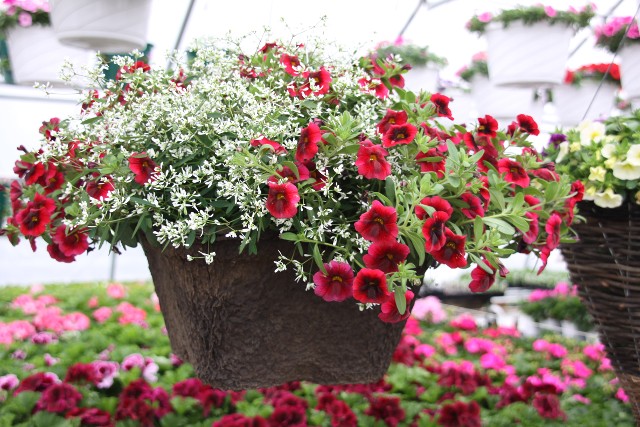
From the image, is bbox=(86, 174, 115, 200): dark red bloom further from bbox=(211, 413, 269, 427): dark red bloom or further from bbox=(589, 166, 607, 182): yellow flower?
bbox=(589, 166, 607, 182): yellow flower

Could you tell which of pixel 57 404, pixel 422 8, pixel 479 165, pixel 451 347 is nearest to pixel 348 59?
pixel 479 165

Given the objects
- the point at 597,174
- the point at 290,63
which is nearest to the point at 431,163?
the point at 290,63

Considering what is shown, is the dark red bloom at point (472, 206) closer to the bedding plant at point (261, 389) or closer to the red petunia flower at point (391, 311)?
the red petunia flower at point (391, 311)

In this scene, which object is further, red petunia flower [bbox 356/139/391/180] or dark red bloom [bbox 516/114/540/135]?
dark red bloom [bbox 516/114/540/135]

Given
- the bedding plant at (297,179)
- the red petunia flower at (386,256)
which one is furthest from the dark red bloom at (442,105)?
the red petunia flower at (386,256)

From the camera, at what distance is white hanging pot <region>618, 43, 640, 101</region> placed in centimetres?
180

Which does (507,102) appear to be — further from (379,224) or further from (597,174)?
(379,224)

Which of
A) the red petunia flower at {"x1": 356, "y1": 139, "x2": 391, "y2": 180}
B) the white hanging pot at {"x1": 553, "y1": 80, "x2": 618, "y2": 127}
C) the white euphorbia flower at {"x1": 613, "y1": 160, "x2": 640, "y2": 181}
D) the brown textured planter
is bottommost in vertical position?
the brown textured planter

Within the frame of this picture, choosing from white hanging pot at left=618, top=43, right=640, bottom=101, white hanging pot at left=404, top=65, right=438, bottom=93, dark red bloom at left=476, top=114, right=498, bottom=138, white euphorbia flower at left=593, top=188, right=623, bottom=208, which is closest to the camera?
dark red bloom at left=476, top=114, right=498, bottom=138

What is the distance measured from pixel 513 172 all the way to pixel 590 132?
504 millimetres

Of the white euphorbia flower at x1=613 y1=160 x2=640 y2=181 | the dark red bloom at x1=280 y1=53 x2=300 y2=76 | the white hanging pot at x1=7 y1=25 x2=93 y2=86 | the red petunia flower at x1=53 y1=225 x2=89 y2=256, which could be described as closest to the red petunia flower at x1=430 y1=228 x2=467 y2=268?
the dark red bloom at x1=280 y1=53 x2=300 y2=76

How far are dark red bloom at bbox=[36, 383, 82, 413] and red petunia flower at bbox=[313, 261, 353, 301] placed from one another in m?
0.91

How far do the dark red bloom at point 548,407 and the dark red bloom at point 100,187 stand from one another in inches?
48.6

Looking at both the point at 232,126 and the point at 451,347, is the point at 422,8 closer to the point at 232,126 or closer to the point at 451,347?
the point at 451,347
